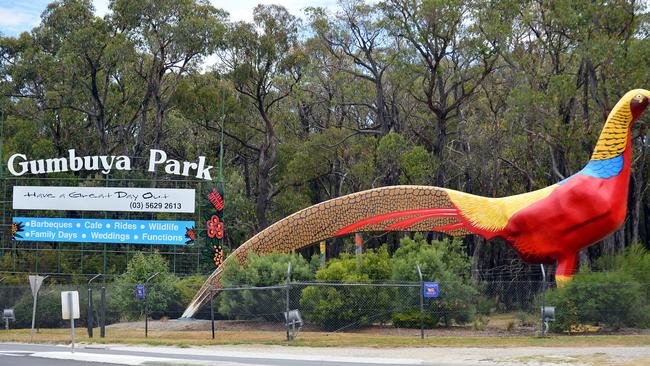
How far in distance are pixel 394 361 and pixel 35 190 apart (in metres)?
28.1

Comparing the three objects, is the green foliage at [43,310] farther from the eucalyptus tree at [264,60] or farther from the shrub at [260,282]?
the eucalyptus tree at [264,60]

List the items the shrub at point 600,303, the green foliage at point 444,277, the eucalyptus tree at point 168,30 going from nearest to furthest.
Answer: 1. the shrub at point 600,303
2. the green foliage at point 444,277
3. the eucalyptus tree at point 168,30

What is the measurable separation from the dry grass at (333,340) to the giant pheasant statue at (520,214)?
3951mm

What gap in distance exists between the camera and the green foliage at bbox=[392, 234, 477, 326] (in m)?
27.0

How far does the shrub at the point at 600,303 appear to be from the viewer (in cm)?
2462

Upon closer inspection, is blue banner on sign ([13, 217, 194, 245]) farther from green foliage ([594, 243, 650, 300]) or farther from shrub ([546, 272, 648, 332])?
shrub ([546, 272, 648, 332])

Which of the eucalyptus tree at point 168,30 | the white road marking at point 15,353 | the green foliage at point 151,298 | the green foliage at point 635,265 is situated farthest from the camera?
the eucalyptus tree at point 168,30

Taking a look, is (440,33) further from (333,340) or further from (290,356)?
(290,356)

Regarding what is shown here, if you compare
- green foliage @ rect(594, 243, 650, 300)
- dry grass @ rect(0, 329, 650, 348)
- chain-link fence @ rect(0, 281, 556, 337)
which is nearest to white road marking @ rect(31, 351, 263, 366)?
dry grass @ rect(0, 329, 650, 348)

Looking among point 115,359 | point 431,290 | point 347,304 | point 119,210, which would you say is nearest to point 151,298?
point 119,210

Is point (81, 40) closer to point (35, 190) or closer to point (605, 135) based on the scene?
point (35, 190)

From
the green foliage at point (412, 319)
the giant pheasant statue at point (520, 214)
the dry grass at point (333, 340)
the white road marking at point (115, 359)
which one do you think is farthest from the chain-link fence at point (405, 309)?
the white road marking at point (115, 359)

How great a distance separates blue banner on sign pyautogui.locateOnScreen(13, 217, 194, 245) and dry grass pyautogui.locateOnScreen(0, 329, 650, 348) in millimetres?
12429

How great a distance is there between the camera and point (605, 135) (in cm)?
2673
